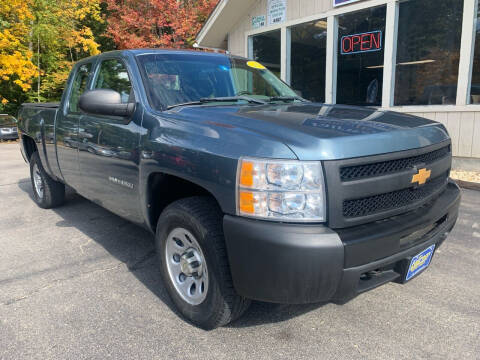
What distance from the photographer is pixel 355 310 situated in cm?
271

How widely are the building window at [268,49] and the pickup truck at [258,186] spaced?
7.28 metres

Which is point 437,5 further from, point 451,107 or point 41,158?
point 41,158

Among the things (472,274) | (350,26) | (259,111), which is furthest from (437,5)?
(259,111)

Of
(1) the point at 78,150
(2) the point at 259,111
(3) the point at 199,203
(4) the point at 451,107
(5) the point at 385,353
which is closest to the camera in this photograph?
(5) the point at 385,353

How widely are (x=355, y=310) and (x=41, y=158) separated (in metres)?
4.22

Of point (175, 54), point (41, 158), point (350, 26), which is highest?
point (350, 26)

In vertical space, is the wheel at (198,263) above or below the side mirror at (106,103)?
below

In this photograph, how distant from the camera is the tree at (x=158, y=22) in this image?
15906mm

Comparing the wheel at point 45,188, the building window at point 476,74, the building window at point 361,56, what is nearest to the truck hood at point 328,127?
the wheel at point 45,188

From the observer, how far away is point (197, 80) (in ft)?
10.5

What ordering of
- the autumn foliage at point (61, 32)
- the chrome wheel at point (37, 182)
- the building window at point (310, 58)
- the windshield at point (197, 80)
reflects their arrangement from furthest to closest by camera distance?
the autumn foliage at point (61, 32), the building window at point (310, 58), the chrome wheel at point (37, 182), the windshield at point (197, 80)

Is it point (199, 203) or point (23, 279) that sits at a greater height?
point (199, 203)

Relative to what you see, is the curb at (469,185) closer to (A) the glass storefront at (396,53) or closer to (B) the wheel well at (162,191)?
(A) the glass storefront at (396,53)

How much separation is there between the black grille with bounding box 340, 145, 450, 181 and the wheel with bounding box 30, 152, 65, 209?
438cm
